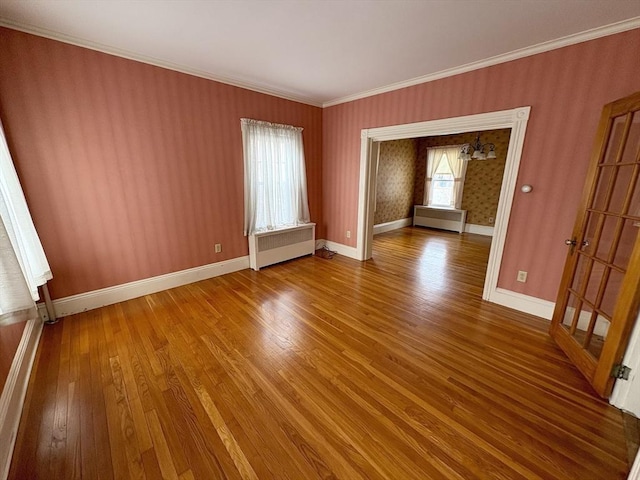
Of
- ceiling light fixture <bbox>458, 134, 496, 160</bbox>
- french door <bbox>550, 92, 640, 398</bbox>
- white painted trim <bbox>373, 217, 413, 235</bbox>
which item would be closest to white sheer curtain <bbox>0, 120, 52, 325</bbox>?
french door <bbox>550, 92, 640, 398</bbox>

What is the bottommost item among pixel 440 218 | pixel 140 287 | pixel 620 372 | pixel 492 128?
pixel 140 287

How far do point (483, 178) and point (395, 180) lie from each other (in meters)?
2.04

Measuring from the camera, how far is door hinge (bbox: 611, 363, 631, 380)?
160 cm

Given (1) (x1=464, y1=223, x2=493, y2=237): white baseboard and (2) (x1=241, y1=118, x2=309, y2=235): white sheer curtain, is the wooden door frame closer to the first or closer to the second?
(2) (x1=241, y1=118, x2=309, y2=235): white sheer curtain

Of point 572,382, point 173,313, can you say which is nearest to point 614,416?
point 572,382

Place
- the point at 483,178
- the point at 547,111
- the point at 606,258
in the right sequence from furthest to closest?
the point at 483,178 < the point at 547,111 < the point at 606,258

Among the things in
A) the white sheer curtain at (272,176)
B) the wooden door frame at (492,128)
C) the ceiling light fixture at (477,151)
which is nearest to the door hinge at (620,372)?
the wooden door frame at (492,128)

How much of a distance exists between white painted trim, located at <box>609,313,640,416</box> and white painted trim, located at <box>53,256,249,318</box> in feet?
12.7

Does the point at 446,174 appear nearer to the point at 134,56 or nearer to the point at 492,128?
the point at 492,128

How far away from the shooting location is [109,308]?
8.98 feet

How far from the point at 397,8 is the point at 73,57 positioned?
2.82 meters

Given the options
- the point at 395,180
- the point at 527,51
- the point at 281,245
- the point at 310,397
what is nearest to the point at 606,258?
the point at 527,51

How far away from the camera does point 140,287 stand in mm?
2984

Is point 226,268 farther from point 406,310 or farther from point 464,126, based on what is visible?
point 464,126
